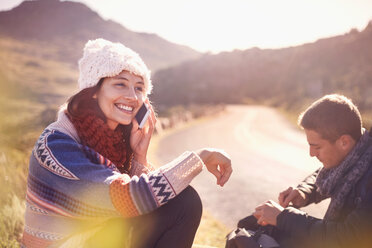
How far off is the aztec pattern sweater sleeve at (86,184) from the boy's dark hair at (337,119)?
983 mm

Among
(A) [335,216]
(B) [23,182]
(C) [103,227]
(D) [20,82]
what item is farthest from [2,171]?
(D) [20,82]

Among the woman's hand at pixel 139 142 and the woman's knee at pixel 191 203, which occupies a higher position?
the woman's hand at pixel 139 142

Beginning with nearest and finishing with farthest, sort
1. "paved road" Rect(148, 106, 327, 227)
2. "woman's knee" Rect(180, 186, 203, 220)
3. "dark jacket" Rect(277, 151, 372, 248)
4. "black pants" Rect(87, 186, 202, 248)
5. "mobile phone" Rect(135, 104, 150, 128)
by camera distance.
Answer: "dark jacket" Rect(277, 151, 372, 248), "black pants" Rect(87, 186, 202, 248), "woman's knee" Rect(180, 186, 203, 220), "mobile phone" Rect(135, 104, 150, 128), "paved road" Rect(148, 106, 327, 227)

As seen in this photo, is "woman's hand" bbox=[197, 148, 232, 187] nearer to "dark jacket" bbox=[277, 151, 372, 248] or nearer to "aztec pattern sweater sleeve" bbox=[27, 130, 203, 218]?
"aztec pattern sweater sleeve" bbox=[27, 130, 203, 218]

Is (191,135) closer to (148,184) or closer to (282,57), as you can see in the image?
(148,184)

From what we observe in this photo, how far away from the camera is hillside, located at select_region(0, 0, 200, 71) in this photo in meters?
119

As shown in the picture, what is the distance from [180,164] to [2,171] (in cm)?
282

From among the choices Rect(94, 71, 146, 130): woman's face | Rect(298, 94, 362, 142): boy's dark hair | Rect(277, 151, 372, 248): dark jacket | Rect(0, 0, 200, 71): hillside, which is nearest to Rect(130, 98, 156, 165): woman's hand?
Rect(94, 71, 146, 130): woman's face

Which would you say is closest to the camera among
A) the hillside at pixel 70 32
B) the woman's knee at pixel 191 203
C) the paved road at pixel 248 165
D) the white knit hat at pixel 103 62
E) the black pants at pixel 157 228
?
the black pants at pixel 157 228

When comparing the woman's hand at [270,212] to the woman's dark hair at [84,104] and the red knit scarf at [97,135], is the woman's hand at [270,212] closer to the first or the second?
the red knit scarf at [97,135]

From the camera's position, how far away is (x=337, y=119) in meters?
2.00

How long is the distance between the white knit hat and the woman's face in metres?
0.06

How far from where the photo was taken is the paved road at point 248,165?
5.28 m

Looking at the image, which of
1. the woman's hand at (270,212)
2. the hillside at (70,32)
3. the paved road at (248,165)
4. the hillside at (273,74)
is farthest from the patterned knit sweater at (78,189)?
the hillside at (70,32)
